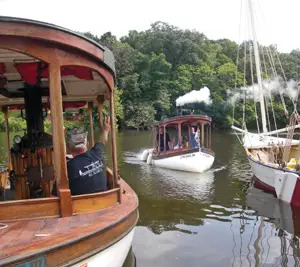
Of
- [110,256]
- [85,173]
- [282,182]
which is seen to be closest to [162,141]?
[282,182]

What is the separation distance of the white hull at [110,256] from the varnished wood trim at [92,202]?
478mm

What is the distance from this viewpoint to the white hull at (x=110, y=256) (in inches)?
147

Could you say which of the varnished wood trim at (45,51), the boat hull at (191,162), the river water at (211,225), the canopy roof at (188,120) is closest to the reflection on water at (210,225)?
the river water at (211,225)

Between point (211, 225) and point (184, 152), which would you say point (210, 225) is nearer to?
point (211, 225)

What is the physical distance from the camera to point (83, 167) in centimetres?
447

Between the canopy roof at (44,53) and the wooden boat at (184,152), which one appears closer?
the canopy roof at (44,53)

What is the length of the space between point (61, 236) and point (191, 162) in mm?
11297

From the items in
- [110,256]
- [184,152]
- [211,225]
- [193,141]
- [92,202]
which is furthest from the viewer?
[193,141]

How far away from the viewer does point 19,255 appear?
3.00 m

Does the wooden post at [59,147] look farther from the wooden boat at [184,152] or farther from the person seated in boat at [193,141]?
the person seated in boat at [193,141]

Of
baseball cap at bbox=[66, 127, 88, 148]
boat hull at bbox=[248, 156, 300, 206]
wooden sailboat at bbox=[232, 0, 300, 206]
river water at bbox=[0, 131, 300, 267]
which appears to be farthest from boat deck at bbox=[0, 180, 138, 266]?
wooden sailboat at bbox=[232, 0, 300, 206]

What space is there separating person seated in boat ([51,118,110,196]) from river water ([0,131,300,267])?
7.03ft

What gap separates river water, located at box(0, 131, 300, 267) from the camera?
248 inches

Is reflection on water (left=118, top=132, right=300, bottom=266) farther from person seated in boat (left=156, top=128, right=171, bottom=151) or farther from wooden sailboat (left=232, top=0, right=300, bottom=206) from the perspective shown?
person seated in boat (left=156, top=128, right=171, bottom=151)
